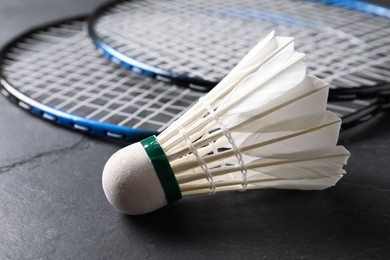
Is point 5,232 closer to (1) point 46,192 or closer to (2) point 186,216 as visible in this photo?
(1) point 46,192

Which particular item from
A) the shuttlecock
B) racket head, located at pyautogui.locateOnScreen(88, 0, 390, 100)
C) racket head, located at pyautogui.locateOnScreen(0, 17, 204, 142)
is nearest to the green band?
the shuttlecock

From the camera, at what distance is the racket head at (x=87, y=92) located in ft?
3.31

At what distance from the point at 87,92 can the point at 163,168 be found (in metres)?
0.49

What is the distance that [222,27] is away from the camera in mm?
1441

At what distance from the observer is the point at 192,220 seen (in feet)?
2.52

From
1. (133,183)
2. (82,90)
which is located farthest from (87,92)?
(133,183)

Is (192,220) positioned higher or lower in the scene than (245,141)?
lower

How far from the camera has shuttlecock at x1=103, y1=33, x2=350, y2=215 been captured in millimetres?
711

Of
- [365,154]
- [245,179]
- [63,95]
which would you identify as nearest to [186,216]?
[245,179]

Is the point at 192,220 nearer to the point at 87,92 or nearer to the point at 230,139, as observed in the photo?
the point at 230,139

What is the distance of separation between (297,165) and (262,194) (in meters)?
0.09

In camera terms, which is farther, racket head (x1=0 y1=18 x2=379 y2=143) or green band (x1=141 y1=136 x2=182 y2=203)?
racket head (x1=0 y1=18 x2=379 y2=143)

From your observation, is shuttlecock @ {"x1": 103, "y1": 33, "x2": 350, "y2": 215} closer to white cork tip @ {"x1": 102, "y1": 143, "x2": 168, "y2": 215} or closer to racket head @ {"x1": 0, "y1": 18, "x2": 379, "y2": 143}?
white cork tip @ {"x1": 102, "y1": 143, "x2": 168, "y2": 215}

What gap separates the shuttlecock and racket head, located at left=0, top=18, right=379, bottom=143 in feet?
0.59
